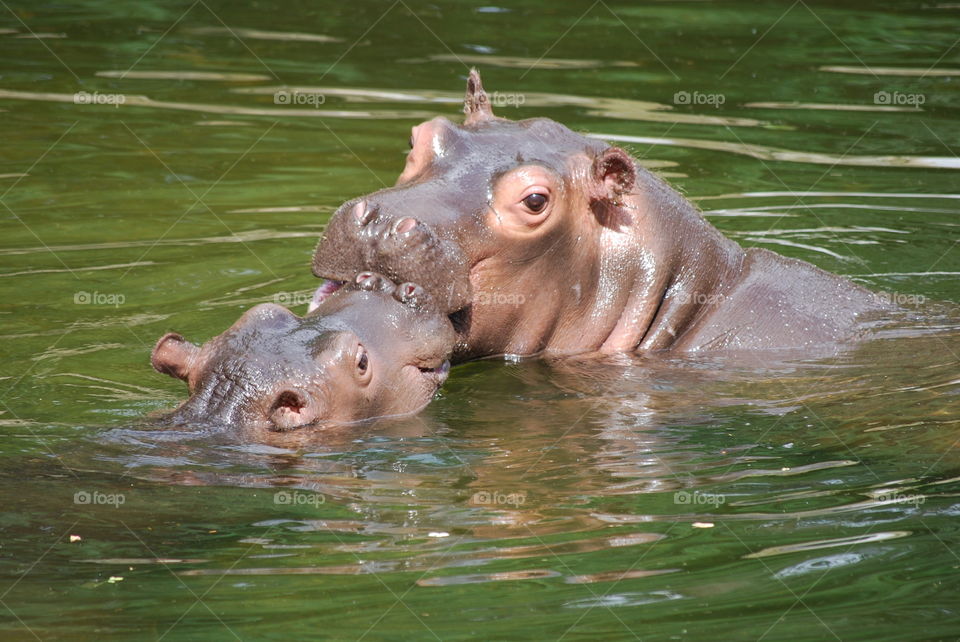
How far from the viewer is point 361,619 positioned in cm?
502

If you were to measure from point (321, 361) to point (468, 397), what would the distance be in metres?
1.36

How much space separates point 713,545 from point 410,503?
127cm

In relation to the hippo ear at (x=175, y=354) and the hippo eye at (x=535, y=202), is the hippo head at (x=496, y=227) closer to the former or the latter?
the hippo eye at (x=535, y=202)

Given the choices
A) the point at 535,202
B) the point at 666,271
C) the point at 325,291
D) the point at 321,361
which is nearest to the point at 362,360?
the point at 321,361

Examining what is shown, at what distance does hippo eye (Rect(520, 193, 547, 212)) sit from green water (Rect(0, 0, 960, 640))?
37.2 inches

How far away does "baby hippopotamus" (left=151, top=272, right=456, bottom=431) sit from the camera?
6.59 meters

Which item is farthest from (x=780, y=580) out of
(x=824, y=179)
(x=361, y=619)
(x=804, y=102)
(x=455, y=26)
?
(x=455, y=26)

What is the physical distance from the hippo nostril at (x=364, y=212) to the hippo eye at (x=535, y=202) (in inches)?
33.8

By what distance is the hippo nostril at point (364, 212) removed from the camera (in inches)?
287

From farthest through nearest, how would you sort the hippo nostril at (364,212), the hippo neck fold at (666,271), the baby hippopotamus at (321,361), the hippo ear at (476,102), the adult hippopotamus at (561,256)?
1. the hippo ear at (476,102)
2. the hippo neck fold at (666,271)
3. the adult hippopotamus at (561,256)
4. the hippo nostril at (364,212)
5. the baby hippopotamus at (321,361)

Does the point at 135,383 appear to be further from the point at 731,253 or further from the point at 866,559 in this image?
the point at 866,559

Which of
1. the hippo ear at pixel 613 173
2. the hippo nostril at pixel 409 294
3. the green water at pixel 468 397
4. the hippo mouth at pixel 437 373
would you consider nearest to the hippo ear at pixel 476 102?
the hippo ear at pixel 613 173

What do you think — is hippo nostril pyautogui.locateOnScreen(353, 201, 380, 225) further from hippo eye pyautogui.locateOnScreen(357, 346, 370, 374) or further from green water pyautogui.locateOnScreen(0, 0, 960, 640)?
green water pyautogui.locateOnScreen(0, 0, 960, 640)

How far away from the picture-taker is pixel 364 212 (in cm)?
729
